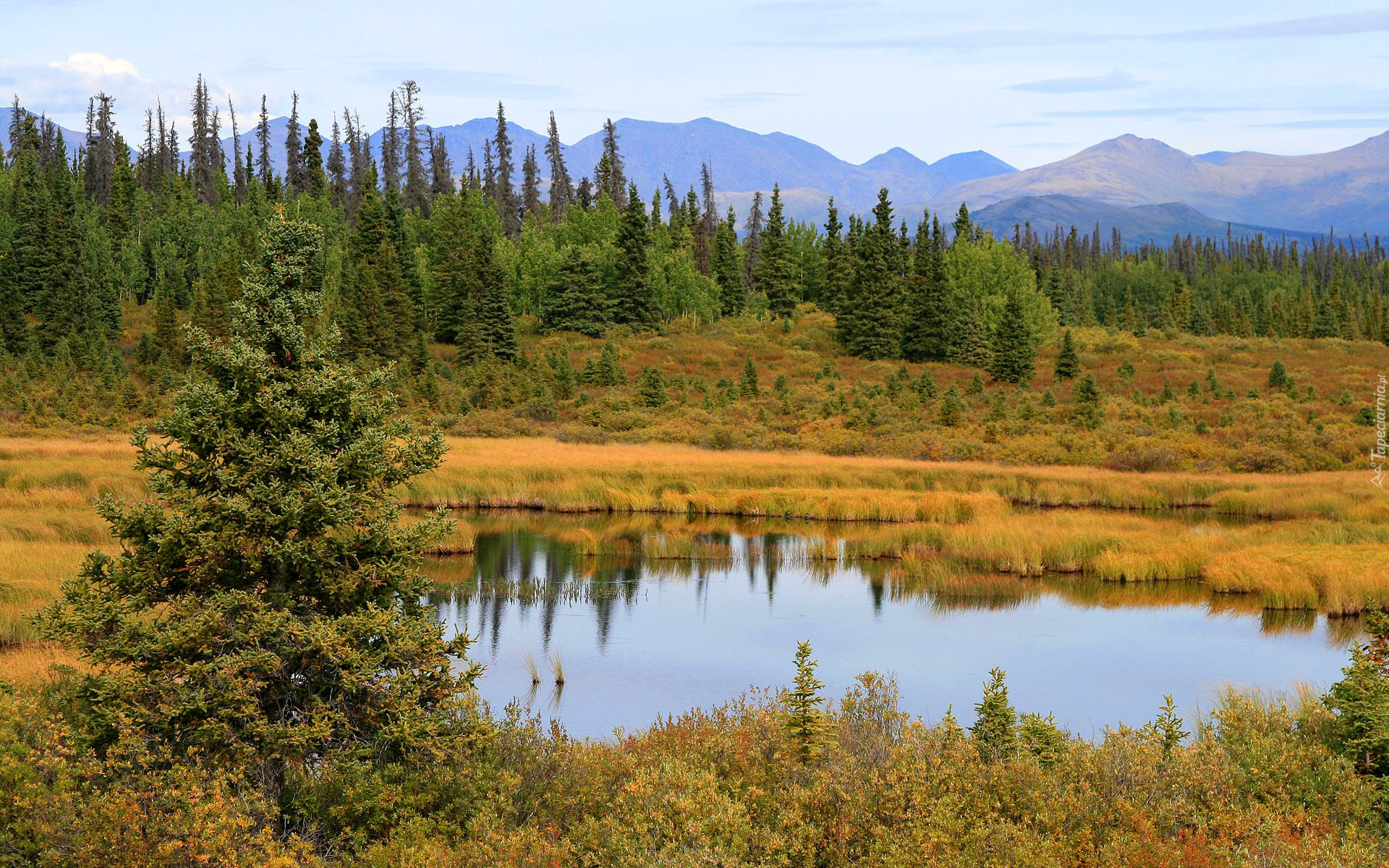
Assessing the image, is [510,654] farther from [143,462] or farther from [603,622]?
[143,462]

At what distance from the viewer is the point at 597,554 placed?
32.2m

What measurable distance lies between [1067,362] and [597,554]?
183 feet

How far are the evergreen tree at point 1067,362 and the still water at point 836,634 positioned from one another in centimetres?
5103

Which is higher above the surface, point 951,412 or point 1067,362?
point 1067,362

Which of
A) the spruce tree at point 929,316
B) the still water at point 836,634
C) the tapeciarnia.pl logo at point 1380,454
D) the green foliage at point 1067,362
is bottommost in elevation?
the still water at point 836,634

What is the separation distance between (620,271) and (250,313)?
83806 mm

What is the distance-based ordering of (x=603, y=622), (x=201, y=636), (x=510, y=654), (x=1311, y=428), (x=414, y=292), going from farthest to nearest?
(x=414, y=292), (x=1311, y=428), (x=603, y=622), (x=510, y=654), (x=201, y=636)

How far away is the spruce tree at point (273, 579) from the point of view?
37.7 ft

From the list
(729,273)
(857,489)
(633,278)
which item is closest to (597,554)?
(857,489)

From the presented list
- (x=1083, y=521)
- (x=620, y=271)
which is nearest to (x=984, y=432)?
(x=1083, y=521)

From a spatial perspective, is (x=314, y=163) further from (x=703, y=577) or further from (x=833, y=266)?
(x=703, y=577)

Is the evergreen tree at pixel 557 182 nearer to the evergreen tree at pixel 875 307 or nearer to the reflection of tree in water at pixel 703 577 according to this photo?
the evergreen tree at pixel 875 307

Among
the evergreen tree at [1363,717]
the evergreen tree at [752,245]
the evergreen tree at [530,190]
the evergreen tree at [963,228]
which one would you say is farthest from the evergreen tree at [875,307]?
the evergreen tree at [1363,717]

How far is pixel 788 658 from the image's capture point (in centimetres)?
2281
